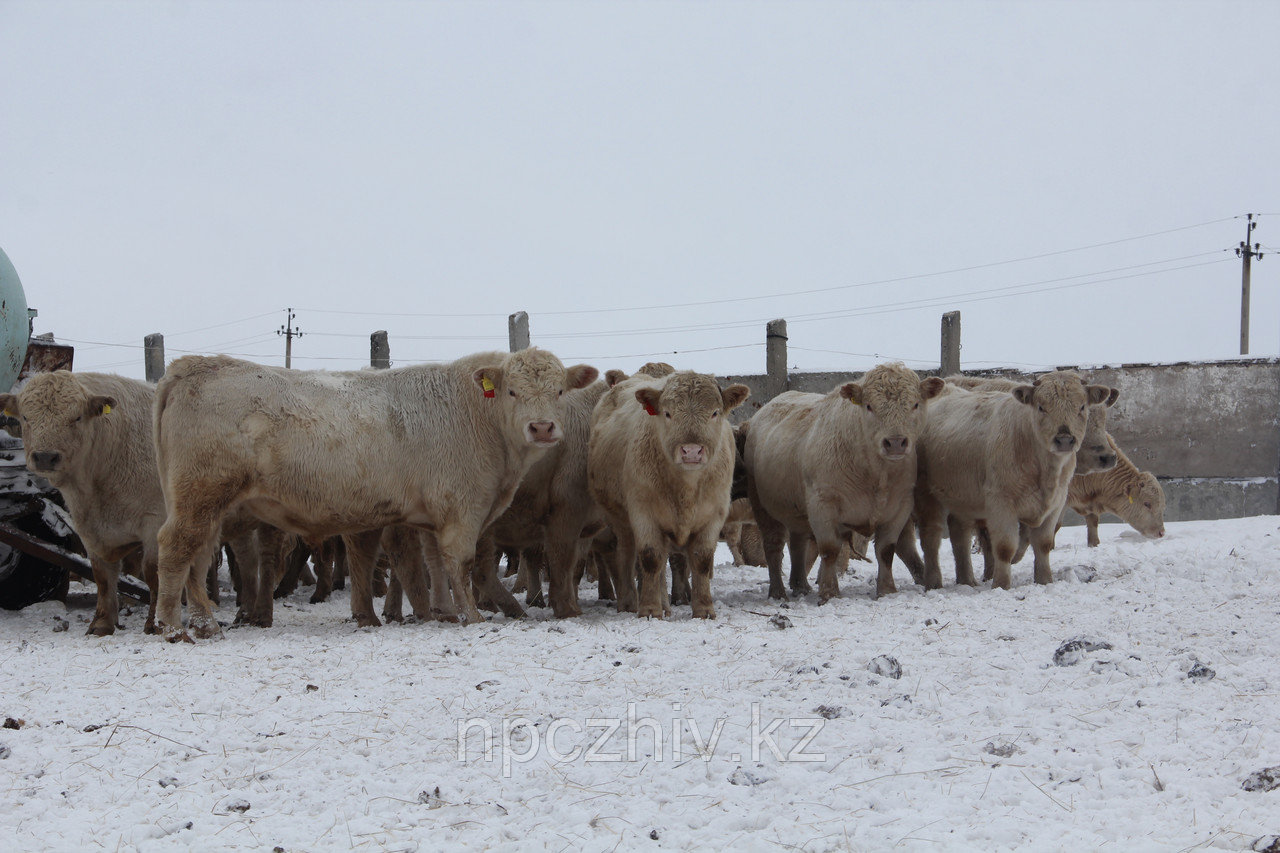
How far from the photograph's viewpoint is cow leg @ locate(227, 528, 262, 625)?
334 inches

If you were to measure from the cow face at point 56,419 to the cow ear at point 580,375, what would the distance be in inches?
139

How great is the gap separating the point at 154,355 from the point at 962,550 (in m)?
10.8

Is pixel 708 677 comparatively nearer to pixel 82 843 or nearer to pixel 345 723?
pixel 345 723

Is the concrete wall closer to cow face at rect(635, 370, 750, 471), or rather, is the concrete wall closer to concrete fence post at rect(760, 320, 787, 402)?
concrete fence post at rect(760, 320, 787, 402)

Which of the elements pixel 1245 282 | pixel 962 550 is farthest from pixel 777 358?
pixel 1245 282

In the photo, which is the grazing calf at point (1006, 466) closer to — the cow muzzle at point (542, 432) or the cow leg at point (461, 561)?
Result: the cow muzzle at point (542, 432)

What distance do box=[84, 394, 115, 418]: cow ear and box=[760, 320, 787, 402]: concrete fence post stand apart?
7888 millimetres

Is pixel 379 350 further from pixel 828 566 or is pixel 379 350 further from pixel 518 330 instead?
pixel 828 566

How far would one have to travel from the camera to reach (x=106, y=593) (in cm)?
788

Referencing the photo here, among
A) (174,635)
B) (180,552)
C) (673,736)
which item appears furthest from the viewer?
(180,552)

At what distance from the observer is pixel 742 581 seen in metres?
11.2

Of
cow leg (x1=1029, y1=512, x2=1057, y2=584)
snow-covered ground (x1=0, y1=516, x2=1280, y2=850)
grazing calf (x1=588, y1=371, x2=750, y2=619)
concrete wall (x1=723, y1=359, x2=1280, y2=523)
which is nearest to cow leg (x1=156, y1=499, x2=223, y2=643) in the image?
snow-covered ground (x1=0, y1=516, x2=1280, y2=850)

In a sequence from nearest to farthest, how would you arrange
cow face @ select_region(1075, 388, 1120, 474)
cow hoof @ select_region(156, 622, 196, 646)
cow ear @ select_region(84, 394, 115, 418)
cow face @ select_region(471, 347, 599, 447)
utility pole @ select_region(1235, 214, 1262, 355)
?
cow hoof @ select_region(156, 622, 196, 646), cow face @ select_region(471, 347, 599, 447), cow ear @ select_region(84, 394, 115, 418), cow face @ select_region(1075, 388, 1120, 474), utility pole @ select_region(1235, 214, 1262, 355)

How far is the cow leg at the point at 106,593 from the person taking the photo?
777 centimetres
